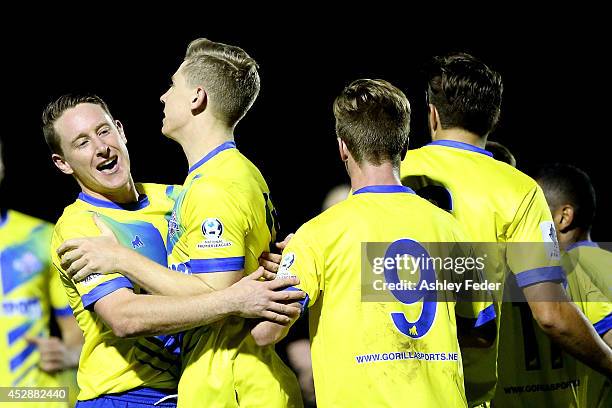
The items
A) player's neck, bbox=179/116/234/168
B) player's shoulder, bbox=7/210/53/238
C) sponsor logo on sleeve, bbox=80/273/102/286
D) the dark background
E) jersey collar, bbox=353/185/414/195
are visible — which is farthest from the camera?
the dark background

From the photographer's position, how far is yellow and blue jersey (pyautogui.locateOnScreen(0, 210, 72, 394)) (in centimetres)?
383

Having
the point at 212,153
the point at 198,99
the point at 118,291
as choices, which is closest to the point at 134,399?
the point at 118,291

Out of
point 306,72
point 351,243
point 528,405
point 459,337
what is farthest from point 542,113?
point 351,243

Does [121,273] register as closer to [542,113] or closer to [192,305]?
[192,305]

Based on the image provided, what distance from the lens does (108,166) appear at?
3.43 metres

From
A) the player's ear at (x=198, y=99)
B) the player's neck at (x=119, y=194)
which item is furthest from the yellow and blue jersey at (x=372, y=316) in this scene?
the player's neck at (x=119, y=194)

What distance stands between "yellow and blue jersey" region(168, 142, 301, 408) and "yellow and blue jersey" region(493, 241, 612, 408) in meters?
0.96

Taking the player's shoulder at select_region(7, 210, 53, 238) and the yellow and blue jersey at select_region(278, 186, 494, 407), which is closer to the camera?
the yellow and blue jersey at select_region(278, 186, 494, 407)

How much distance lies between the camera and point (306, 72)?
20.8 feet

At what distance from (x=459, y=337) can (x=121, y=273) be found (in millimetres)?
1111

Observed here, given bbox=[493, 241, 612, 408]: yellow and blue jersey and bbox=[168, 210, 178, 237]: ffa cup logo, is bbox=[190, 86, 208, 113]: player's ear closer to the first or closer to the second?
bbox=[168, 210, 178, 237]: ffa cup logo

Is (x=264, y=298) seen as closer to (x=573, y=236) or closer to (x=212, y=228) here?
(x=212, y=228)

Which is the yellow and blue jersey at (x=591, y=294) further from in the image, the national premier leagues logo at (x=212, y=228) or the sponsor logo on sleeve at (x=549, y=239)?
the national premier leagues logo at (x=212, y=228)

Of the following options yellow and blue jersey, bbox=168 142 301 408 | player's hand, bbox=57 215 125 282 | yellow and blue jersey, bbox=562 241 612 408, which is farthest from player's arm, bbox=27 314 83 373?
yellow and blue jersey, bbox=562 241 612 408
